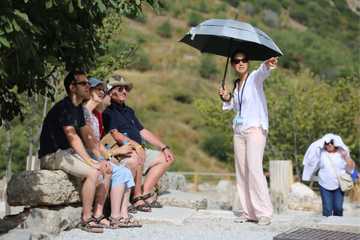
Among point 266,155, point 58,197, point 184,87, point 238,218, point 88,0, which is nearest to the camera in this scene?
point 88,0

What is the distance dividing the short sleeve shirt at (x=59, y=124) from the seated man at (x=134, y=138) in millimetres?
984

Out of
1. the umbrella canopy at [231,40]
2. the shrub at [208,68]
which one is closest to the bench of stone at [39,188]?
the umbrella canopy at [231,40]

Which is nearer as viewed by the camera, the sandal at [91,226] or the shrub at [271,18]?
the sandal at [91,226]

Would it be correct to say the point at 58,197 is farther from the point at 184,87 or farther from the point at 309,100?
the point at 184,87

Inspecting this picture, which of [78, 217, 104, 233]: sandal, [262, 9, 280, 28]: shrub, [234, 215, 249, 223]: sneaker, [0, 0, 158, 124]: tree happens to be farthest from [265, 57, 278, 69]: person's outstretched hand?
[262, 9, 280, 28]: shrub

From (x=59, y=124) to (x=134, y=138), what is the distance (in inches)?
54.1

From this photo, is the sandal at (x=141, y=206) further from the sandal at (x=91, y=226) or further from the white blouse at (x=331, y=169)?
the white blouse at (x=331, y=169)

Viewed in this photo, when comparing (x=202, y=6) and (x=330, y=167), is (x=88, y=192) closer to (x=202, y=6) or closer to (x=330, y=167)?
(x=330, y=167)

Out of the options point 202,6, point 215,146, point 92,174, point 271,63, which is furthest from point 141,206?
point 202,6

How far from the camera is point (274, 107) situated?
25.2 m

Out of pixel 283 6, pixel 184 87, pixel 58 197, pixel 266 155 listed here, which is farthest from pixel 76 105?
pixel 283 6

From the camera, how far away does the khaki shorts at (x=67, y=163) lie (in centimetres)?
678

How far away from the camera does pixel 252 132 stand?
286 inches

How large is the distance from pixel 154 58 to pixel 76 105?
42.1 metres
